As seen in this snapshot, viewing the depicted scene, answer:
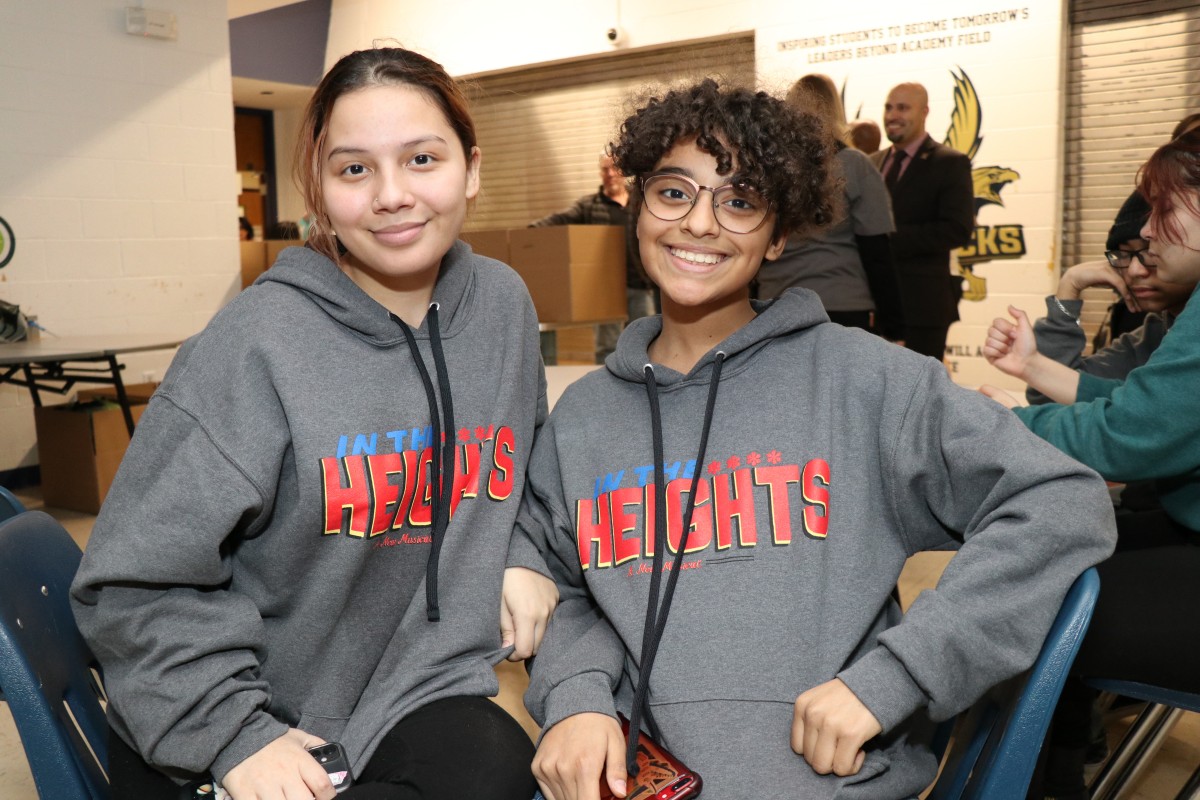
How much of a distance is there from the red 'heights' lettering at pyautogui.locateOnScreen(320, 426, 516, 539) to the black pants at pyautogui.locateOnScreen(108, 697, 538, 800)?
0.76ft

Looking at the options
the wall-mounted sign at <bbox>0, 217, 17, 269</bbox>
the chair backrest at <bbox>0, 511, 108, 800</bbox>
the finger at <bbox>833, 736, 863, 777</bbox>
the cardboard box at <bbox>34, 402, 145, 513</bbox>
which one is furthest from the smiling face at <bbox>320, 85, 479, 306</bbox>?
the wall-mounted sign at <bbox>0, 217, 17, 269</bbox>

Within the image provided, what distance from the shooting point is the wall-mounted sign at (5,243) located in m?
4.41

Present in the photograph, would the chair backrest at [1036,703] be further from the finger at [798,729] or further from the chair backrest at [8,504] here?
the chair backrest at [8,504]

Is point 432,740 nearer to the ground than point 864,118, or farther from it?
nearer to the ground

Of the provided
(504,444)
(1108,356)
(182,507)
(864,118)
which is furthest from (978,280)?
(182,507)

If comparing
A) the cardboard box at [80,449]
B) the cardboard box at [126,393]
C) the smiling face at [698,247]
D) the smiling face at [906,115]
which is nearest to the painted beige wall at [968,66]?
the smiling face at [906,115]

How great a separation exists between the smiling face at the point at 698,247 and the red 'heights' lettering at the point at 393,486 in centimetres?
31

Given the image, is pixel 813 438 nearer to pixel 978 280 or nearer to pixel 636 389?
pixel 636 389

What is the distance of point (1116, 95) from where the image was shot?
5.40 meters

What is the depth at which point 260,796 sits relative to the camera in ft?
3.20

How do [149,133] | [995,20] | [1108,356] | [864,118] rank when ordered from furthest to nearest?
1. [864,118]
2. [995,20]
3. [149,133]
4. [1108,356]

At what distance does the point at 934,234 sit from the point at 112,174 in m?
3.96

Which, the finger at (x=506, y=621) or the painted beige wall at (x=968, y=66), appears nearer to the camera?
the finger at (x=506, y=621)

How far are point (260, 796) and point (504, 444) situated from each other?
50cm
